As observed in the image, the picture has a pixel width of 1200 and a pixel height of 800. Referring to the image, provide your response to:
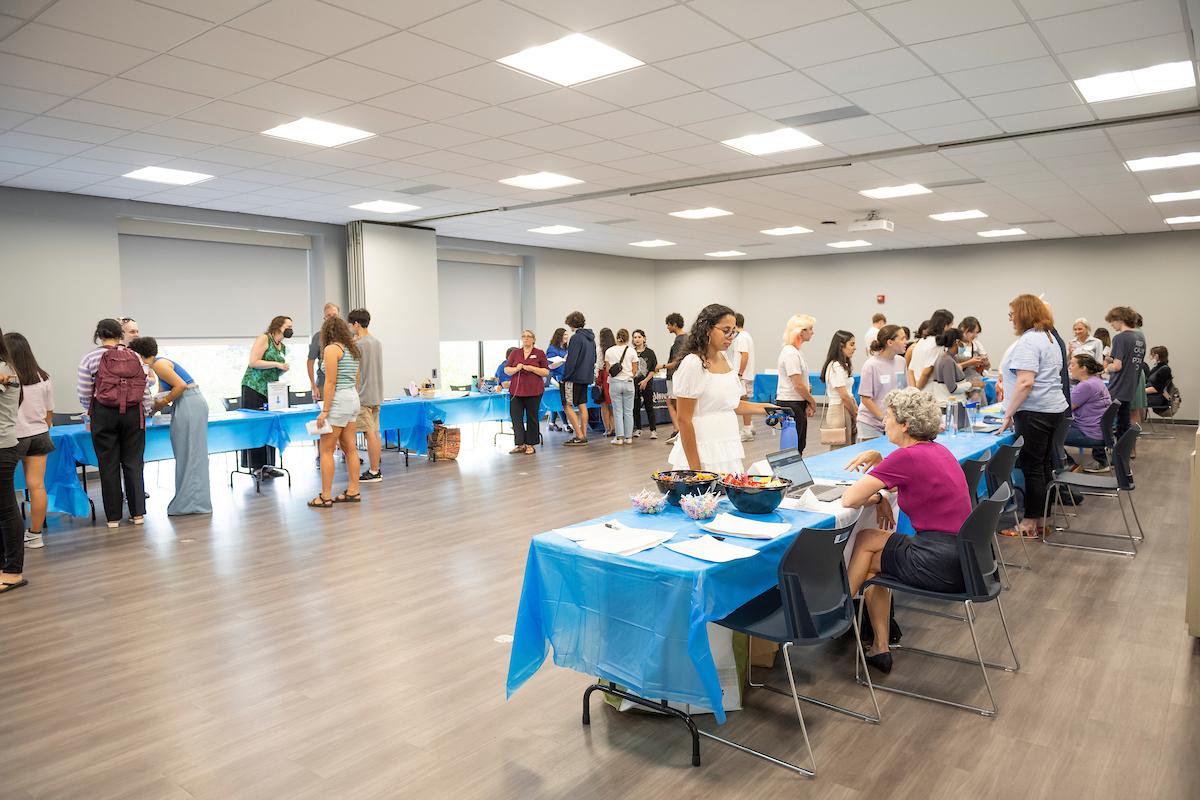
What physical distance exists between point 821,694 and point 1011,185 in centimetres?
679

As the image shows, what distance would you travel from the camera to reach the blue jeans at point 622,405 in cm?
1005

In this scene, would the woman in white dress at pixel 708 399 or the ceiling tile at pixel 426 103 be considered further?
the ceiling tile at pixel 426 103

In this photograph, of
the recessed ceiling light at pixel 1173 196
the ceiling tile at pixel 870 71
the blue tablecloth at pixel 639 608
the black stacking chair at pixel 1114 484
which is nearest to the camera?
the blue tablecloth at pixel 639 608

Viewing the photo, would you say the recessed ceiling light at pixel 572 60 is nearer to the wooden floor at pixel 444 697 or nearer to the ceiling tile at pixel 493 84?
the ceiling tile at pixel 493 84

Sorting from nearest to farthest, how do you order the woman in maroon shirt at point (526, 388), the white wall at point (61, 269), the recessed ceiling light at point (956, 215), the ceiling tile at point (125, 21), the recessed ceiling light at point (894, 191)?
the ceiling tile at point (125, 21) < the white wall at point (61, 269) < the recessed ceiling light at point (894, 191) < the woman in maroon shirt at point (526, 388) < the recessed ceiling light at point (956, 215)

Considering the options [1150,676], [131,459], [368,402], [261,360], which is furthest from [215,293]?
[1150,676]

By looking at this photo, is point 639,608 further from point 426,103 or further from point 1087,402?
point 1087,402

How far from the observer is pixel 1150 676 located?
10.7 ft

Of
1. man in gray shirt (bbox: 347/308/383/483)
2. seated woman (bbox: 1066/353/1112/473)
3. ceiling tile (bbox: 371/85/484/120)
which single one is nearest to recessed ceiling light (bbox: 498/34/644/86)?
ceiling tile (bbox: 371/85/484/120)

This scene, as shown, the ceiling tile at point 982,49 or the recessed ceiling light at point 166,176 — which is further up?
the recessed ceiling light at point 166,176

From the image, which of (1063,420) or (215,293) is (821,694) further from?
(215,293)

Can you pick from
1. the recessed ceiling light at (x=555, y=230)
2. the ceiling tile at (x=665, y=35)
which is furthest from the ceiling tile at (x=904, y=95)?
the recessed ceiling light at (x=555, y=230)

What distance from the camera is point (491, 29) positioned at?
3855mm

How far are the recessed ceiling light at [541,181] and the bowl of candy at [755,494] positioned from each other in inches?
199
